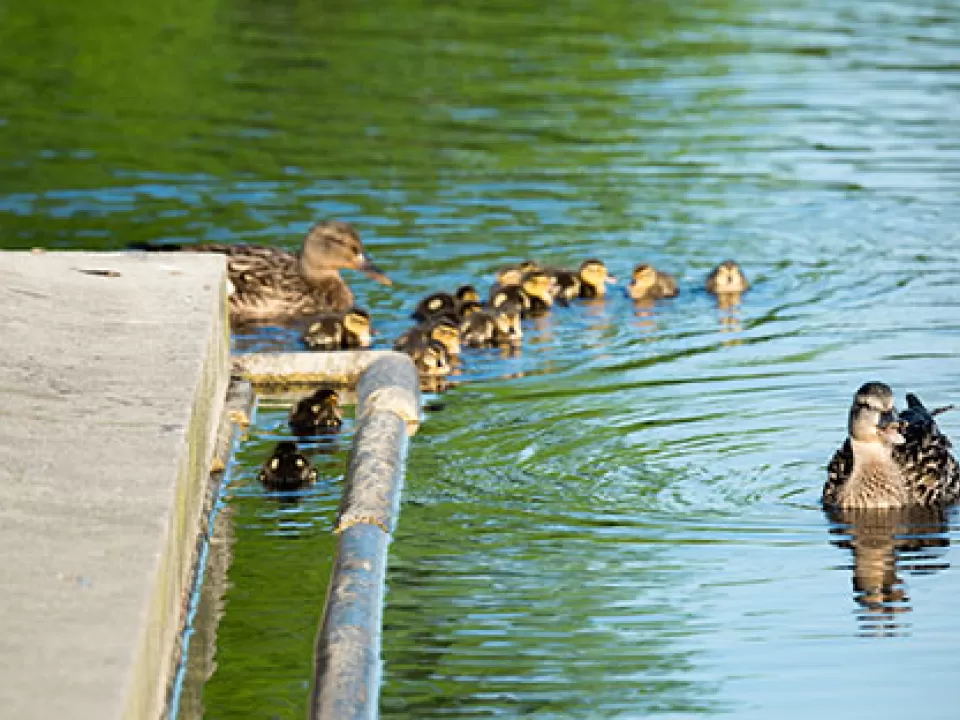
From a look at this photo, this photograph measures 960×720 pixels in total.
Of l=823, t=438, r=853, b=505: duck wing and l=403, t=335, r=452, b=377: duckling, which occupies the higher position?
l=403, t=335, r=452, b=377: duckling

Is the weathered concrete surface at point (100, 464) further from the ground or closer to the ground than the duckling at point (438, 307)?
closer to the ground

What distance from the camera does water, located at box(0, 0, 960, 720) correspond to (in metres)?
6.33

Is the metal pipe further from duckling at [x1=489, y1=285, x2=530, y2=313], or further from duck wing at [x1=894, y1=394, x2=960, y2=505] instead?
duck wing at [x1=894, y1=394, x2=960, y2=505]

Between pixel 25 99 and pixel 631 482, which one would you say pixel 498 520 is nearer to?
pixel 631 482

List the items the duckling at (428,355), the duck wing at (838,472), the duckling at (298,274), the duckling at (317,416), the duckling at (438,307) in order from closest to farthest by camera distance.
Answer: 1. the duck wing at (838,472)
2. the duckling at (317,416)
3. the duckling at (428,355)
4. the duckling at (438,307)
5. the duckling at (298,274)

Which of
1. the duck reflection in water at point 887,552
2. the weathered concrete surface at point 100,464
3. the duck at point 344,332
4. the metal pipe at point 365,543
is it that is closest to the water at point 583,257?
the duck reflection in water at point 887,552

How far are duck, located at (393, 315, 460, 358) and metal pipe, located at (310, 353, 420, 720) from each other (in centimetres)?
59

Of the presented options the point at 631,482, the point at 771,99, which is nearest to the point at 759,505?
the point at 631,482

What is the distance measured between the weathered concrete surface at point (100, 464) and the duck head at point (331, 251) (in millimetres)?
2518

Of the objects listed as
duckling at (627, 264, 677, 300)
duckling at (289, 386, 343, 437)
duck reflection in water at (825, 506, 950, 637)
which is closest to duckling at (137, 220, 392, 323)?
duckling at (627, 264, 677, 300)

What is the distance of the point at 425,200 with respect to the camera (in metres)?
13.7

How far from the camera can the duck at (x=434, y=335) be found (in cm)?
1010

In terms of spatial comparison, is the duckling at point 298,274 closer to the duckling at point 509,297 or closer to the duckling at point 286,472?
the duckling at point 509,297

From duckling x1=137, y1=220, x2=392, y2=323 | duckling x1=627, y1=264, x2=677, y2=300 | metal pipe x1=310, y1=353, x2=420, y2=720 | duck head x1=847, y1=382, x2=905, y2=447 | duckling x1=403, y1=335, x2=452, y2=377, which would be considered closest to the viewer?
metal pipe x1=310, y1=353, x2=420, y2=720
